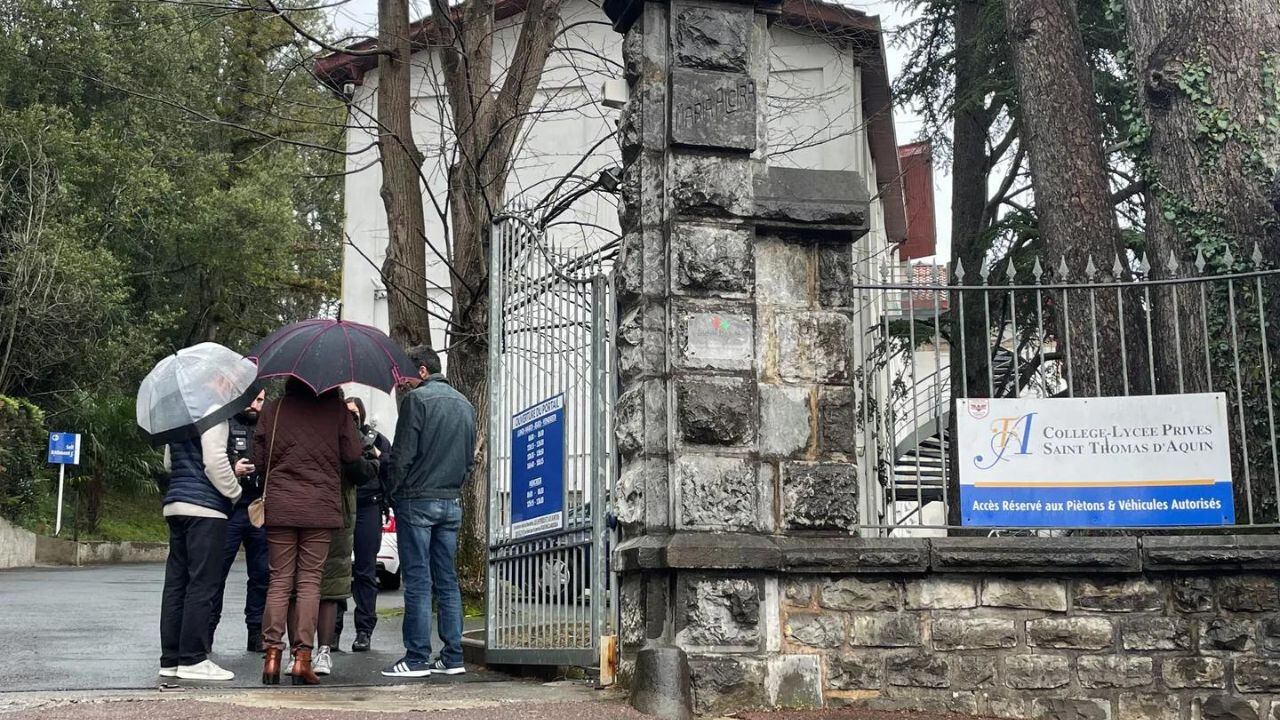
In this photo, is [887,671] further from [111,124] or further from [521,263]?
[111,124]

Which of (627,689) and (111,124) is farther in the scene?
(111,124)

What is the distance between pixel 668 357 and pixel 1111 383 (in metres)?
5.50

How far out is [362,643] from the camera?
1053 centimetres

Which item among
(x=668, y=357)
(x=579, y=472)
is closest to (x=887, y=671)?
(x=668, y=357)

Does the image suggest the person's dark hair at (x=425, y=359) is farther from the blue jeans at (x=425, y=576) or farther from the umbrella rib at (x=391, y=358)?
the blue jeans at (x=425, y=576)

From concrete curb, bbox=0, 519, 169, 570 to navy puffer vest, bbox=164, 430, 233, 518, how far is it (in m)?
15.6

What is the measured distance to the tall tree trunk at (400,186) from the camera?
12789mm

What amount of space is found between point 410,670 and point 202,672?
1.20 meters

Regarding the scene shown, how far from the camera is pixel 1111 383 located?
11.3 m

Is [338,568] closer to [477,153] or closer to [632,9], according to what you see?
[632,9]

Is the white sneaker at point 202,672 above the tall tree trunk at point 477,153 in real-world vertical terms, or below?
below

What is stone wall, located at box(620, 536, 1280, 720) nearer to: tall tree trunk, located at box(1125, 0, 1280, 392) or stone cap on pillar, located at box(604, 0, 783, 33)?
tall tree trunk, located at box(1125, 0, 1280, 392)

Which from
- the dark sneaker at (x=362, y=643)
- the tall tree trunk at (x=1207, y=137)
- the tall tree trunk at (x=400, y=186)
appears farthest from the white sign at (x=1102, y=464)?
the tall tree trunk at (x=400, y=186)

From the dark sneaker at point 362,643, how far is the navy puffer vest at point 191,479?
8.57 ft
